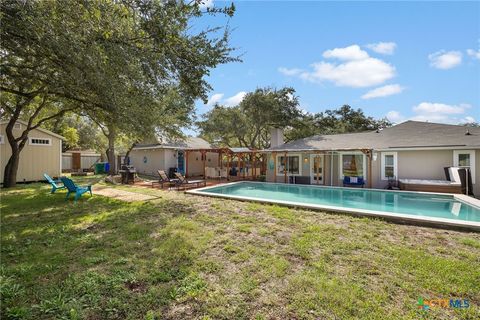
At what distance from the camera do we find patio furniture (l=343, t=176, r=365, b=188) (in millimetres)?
15102

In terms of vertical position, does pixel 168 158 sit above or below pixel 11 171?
above

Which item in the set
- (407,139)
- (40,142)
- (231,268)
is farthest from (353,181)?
(40,142)

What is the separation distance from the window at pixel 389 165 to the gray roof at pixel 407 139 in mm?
551

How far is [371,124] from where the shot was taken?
34844 mm

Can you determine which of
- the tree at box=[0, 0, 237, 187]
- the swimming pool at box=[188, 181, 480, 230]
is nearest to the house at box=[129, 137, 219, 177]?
the swimming pool at box=[188, 181, 480, 230]

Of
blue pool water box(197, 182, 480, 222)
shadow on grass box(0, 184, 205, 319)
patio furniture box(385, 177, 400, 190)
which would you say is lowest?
blue pool water box(197, 182, 480, 222)

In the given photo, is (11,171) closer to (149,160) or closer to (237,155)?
(149,160)

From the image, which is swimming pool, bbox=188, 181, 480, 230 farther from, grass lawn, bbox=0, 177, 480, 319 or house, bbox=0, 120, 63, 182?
house, bbox=0, 120, 63, 182

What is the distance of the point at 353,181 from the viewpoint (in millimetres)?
15289

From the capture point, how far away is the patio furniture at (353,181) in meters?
15.1

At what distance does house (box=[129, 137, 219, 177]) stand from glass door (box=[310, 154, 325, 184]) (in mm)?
8980

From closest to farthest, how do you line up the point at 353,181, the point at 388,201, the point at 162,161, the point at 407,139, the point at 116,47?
the point at 116,47
the point at 388,201
the point at 407,139
the point at 353,181
the point at 162,161

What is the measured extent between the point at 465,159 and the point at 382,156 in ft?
12.0

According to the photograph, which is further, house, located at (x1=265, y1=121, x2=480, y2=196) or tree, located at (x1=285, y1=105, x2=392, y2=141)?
tree, located at (x1=285, y1=105, x2=392, y2=141)
